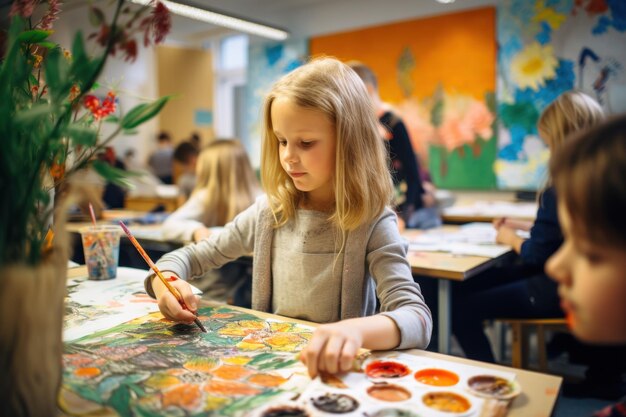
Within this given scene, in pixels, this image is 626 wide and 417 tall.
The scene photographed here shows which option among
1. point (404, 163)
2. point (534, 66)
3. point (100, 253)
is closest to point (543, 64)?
point (534, 66)

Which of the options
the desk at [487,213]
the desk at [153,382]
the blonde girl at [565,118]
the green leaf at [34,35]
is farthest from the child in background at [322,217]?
the desk at [487,213]

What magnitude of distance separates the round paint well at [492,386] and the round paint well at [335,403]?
0.58ft

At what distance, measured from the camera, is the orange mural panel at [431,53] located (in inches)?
181

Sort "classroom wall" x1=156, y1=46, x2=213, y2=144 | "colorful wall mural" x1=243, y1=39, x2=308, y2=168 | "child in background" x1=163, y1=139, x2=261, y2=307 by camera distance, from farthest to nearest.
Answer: "classroom wall" x1=156, y1=46, x2=213, y2=144 → "colorful wall mural" x1=243, y1=39, x2=308, y2=168 → "child in background" x1=163, y1=139, x2=261, y2=307

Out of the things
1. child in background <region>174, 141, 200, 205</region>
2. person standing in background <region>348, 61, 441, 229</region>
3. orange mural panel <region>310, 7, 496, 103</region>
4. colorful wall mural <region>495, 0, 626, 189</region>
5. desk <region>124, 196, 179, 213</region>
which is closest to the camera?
person standing in background <region>348, 61, 441, 229</region>

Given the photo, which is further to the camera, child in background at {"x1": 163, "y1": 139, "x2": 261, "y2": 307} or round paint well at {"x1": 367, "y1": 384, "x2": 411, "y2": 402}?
child in background at {"x1": 163, "y1": 139, "x2": 261, "y2": 307}

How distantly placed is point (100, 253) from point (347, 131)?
79cm

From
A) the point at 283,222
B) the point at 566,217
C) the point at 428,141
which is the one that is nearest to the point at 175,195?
the point at 428,141

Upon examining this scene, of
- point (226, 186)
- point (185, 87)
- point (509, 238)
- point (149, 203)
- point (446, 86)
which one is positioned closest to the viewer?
point (509, 238)

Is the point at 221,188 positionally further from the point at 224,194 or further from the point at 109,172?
the point at 109,172

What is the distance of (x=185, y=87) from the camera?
6.96 meters

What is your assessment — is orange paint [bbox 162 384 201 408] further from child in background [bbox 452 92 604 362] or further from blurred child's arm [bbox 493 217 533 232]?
blurred child's arm [bbox 493 217 533 232]

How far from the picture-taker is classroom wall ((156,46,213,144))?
6.78 metres

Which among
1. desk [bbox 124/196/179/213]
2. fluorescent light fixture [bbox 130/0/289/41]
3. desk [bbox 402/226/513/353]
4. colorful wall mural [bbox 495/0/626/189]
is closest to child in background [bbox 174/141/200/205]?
desk [bbox 124/196/179/213]
